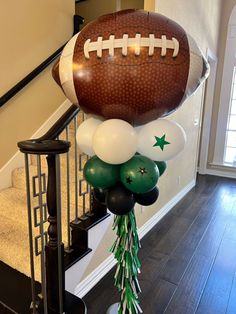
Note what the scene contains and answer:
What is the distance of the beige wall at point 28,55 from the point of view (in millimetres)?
2238

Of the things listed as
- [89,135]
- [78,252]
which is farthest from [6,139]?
[89,135]

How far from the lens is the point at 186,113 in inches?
130

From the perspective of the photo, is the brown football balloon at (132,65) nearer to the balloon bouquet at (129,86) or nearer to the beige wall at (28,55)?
the balloon bouquet at (129,86)

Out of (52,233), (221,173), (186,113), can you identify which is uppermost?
(186,113)

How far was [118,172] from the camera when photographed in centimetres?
105

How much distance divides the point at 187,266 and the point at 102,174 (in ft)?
5.55

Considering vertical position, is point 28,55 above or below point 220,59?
below

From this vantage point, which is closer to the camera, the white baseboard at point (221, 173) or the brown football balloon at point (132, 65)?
the brown football balloon at point (132, 65)

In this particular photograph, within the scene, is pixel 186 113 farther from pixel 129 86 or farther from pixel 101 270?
pixel 129 86

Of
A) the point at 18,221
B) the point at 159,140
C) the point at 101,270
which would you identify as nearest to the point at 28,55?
the point at 18,221

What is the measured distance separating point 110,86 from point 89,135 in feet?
0.93

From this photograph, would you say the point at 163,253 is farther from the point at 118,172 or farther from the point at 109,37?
the point at 109,37

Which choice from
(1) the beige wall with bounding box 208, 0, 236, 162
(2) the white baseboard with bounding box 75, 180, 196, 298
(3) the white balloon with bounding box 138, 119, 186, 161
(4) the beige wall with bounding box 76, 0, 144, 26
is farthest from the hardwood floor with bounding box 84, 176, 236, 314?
(4) the beige wall with bounding box 76, 0, 144, 26

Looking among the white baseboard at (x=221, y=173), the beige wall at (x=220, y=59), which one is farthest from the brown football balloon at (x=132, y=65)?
the white baseboard at (x=221, y=173)
